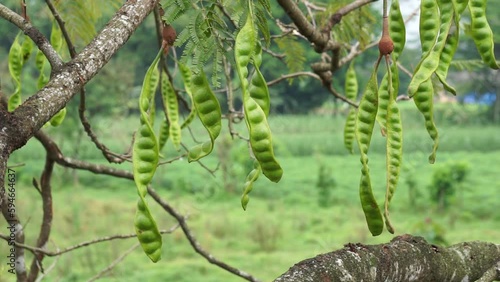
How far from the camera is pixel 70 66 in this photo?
43.9 inches

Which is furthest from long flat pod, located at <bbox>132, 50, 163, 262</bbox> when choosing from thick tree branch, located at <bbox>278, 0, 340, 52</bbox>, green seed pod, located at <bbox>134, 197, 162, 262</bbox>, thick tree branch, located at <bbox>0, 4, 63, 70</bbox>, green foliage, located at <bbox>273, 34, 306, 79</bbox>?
green foliage, located at <bbox>273, 34, 306, 79</bbox>

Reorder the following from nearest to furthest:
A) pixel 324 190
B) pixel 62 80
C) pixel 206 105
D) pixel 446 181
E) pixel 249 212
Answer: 1. pixel 62 80
2. pixel 206 105
3. pixel 446 181
4. pixel 249 212
5. pixel 324 190

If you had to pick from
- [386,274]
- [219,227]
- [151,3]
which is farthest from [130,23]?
[219,227]

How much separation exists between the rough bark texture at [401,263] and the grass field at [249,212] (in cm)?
624

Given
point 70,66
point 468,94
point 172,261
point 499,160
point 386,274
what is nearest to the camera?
point 70,66

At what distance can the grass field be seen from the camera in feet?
32.3

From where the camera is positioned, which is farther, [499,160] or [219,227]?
[499,160]

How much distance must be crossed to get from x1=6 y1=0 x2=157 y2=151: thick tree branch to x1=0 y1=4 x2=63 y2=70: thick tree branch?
0.20 ft

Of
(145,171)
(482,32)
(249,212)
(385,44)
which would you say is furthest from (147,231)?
(249,212)

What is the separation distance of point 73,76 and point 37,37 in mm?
309

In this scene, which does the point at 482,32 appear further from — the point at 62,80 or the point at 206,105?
the point at 62,80

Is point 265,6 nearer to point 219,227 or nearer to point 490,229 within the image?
point 219,227

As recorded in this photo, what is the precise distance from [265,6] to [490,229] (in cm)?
1173

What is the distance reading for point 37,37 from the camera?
1.37 meters
